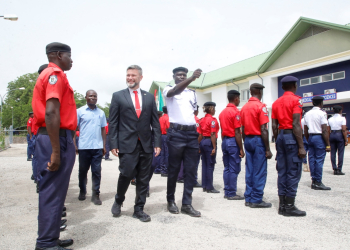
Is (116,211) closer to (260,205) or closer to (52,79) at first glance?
(52,79)

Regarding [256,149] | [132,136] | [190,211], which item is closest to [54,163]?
[132,136]

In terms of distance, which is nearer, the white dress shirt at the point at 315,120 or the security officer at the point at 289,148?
the security officer at the point at 289,148

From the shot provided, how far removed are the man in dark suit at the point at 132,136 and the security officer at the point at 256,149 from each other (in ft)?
5.53

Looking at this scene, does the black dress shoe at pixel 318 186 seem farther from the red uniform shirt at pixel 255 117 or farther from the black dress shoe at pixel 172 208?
the black dress shoe at pixel 172 208

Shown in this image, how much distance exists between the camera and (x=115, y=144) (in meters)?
3.74

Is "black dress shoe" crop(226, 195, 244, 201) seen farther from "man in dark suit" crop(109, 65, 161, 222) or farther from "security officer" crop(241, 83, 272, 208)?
"man in dark suit" crop(109, 65, 161, 222)

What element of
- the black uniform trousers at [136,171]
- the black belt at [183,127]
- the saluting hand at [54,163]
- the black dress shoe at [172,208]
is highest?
the black belt at [183,127]

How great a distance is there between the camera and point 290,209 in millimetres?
3912

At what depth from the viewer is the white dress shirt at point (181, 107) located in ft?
13.2

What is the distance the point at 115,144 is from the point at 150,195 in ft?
6.33

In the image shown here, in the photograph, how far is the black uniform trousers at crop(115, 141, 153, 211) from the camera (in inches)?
146

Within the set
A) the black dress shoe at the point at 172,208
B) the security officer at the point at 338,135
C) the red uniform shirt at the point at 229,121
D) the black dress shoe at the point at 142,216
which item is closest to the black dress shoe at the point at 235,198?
the red uniform shirt at the point at 229,121

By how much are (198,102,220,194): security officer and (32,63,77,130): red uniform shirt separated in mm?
3523

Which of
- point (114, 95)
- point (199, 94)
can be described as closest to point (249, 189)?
point (114, 95)
